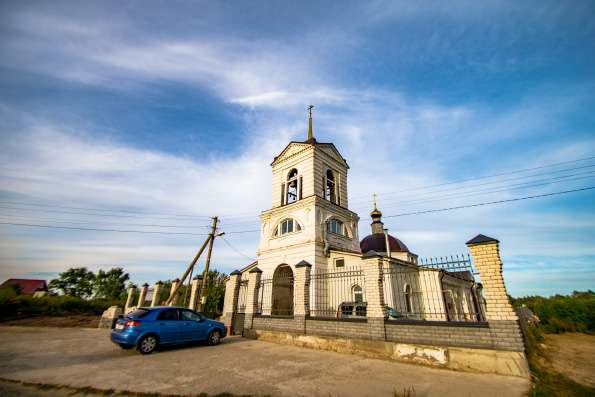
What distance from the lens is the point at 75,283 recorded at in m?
44.0

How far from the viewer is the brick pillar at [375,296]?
811 centimetres

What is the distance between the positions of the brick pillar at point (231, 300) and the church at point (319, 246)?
1861mm

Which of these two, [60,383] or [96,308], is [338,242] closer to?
[60,383]

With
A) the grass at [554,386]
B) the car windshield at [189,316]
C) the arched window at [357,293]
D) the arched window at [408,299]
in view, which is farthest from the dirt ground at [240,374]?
the arched window at [408,299]

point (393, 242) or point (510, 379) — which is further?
point (393, 242)

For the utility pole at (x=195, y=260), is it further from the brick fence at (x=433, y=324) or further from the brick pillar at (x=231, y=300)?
the brick fence at (x=433, y=324)

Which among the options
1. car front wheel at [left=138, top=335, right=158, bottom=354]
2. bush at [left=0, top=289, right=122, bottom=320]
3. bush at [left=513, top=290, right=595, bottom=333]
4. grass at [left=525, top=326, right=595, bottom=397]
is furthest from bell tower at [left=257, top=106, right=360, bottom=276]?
bush at [left=0, top=289, right=122, bottom=320]

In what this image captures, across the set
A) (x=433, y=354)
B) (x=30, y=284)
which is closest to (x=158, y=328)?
(x=433, y=354)

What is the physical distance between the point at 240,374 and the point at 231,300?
7.66m

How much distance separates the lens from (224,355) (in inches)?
311

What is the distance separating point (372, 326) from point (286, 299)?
1074 cm

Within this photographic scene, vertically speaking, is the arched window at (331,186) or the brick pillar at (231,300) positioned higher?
the arched window at (331,186)

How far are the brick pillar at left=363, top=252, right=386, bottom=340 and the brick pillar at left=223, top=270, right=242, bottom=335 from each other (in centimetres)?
734

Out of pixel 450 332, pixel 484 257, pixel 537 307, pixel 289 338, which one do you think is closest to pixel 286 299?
pixel 289 338
